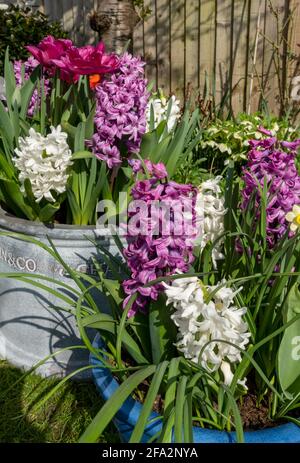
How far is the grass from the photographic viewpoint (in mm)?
1718

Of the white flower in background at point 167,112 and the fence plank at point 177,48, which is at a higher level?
the fence plank at point 177,48

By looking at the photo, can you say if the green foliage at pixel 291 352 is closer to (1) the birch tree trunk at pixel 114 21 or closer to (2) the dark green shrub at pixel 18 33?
(1) the birch tree trunk at pixel 114 21

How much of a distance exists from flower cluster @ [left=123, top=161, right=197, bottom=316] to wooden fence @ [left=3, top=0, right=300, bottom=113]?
308cm

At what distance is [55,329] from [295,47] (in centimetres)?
340

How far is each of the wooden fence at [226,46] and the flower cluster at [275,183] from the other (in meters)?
2.82

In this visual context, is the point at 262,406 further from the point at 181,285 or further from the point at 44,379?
the point at 44,379

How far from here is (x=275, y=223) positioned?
1.44 m

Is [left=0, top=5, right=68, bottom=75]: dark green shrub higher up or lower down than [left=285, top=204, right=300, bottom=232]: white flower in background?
higher up

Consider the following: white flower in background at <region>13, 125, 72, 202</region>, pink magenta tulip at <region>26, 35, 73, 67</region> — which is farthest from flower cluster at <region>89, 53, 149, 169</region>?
pink magenta tulip at <region>26, 35, 73, 67</region>

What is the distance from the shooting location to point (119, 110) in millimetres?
1695

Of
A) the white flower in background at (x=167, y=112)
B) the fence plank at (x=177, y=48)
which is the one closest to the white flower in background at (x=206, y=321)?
the white flower in background at (x=167, y=112)

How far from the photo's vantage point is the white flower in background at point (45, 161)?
1.75 metres

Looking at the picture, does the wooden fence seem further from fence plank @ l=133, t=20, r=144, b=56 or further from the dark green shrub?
the dark green shrub
